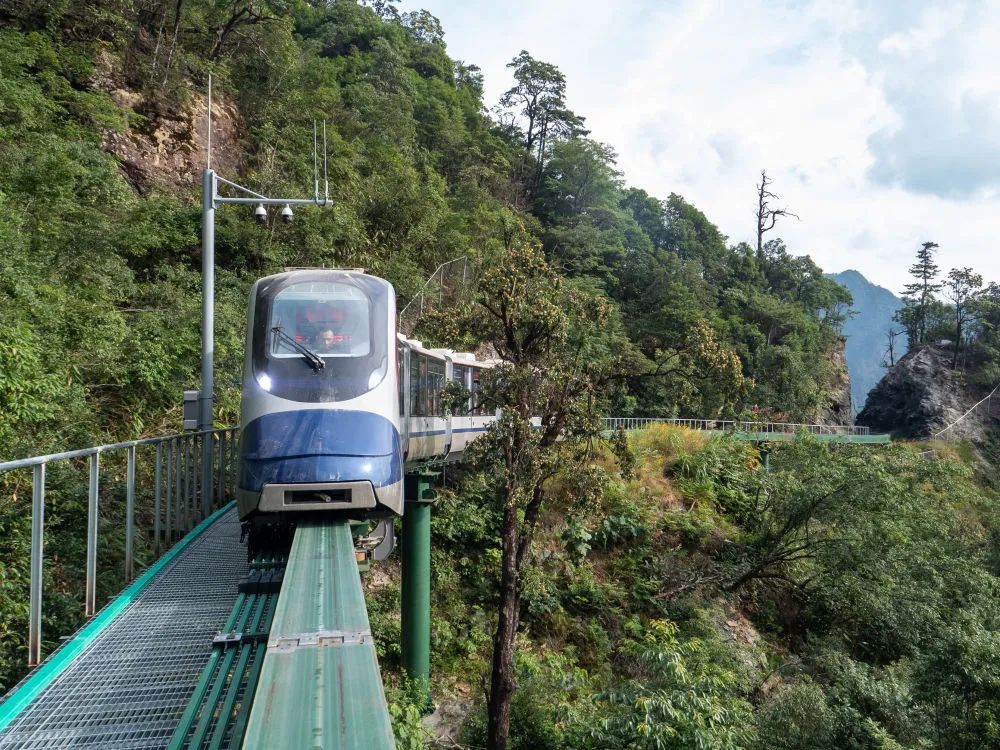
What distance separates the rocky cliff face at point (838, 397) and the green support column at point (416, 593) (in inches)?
1749

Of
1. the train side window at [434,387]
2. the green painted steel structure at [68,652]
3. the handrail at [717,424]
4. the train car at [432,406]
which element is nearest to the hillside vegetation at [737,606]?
the train car at [432,406]

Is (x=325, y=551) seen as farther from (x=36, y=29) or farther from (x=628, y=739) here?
(x=36, y=29)

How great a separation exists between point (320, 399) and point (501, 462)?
418cm

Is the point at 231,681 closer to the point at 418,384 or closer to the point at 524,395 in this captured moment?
the point at 524,395

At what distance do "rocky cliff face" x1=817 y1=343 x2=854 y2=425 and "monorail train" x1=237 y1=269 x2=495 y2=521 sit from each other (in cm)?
4885

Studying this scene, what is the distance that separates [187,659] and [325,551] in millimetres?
1235

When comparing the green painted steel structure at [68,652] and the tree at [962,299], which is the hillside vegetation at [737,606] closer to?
the green painted steel structure at [68,652]

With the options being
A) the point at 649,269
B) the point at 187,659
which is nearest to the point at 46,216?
the point at 187,659

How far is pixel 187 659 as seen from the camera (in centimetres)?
500

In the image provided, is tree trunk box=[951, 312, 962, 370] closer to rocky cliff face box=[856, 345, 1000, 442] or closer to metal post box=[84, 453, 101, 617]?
rocky cliff face box=[856, 345, 1000, 442]

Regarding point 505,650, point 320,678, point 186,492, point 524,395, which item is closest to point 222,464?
point 186,492

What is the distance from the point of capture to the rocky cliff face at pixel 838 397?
53344mm

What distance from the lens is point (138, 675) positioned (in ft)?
15.4

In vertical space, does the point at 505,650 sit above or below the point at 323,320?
below
